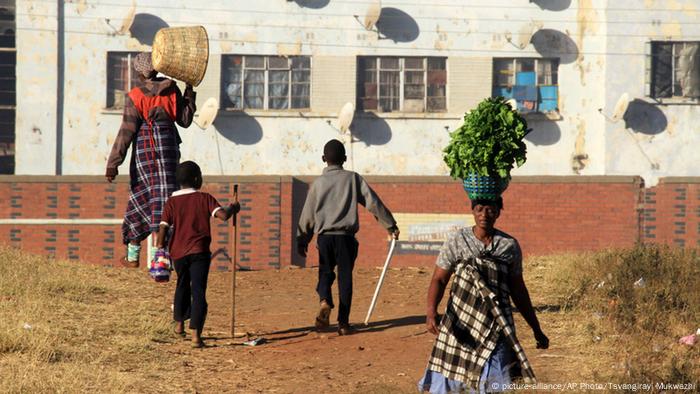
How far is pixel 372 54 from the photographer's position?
111 feet

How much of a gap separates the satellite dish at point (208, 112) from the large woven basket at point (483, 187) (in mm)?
25378

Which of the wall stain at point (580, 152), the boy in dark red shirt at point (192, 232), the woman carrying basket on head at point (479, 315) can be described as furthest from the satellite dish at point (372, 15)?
the woman carrying basket on head at point (479, 315)

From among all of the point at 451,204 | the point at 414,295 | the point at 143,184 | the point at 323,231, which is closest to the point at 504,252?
the point at 323,231

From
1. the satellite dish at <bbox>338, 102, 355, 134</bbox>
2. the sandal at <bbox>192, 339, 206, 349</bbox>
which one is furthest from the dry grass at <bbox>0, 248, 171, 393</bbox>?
the satellite dish at <bbox>338, 102, 355, 134</bbox>

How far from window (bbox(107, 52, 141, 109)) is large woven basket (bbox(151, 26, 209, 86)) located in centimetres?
2302

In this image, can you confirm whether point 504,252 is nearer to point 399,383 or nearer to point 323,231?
point 399,383

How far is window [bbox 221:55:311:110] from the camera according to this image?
111 ft

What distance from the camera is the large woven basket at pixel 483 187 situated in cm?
748

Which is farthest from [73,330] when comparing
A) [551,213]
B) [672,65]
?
[672,65]

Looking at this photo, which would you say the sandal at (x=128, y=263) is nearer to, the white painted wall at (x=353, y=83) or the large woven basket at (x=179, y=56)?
the large woven basket at (x=179, y=56)

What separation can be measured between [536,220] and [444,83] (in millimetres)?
7526

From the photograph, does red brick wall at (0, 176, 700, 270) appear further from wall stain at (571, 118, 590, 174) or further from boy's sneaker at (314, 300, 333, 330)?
boy's sneaker at (314, 300, 333, 330)

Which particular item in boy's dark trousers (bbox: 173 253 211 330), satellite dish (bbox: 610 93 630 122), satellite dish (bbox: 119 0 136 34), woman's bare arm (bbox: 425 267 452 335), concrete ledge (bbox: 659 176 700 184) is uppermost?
satellite dish (bbox: 119 0 136 34)

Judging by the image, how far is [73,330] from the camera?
34.8 feet
